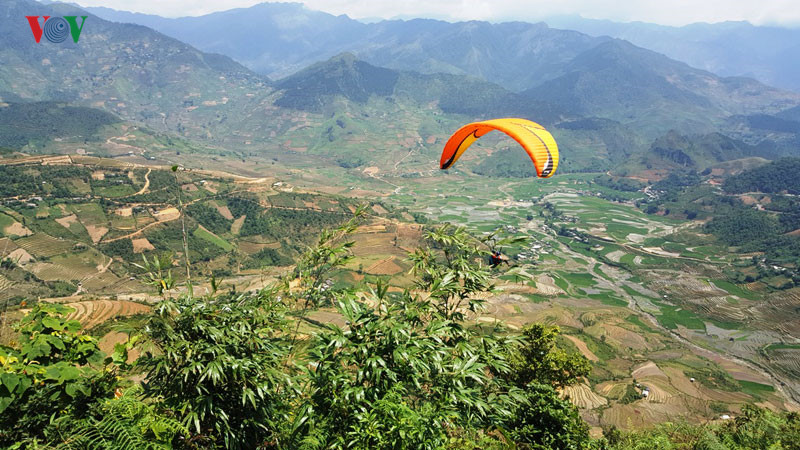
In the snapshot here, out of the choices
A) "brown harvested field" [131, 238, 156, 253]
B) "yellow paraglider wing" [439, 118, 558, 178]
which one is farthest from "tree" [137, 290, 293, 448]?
"brown harvested field" [131, 238, 156, 253]

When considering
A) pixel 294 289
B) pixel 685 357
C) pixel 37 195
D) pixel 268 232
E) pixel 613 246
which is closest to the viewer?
pixel 294 289

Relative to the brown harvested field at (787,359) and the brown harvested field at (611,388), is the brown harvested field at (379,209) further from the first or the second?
the brown harvested field at (787,359)

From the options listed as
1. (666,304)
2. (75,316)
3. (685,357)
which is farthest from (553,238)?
(75,316)

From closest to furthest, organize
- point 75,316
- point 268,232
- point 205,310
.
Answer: point 205,310, point 75,316, point 268,232

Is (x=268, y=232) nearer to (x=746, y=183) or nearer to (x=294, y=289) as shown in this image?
(x=294, y=289)

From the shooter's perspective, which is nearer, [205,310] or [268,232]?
[205,310]

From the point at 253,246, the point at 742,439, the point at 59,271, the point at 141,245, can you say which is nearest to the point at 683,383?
the point at 742,439
